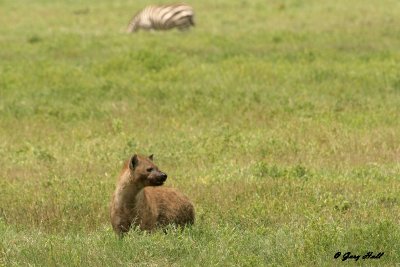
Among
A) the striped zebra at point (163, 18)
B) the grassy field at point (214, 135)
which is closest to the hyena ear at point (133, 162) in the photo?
the grassy field at point (214, 135)

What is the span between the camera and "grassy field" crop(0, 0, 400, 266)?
914 cm

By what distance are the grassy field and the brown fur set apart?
0.23 m

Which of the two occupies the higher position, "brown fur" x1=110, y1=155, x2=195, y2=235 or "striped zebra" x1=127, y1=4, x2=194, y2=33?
"striped zebra" x1=127, y1=4, x2=194, y2=33

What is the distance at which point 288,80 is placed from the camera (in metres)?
19.3

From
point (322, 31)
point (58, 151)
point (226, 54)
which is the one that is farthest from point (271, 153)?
point (322, 31)

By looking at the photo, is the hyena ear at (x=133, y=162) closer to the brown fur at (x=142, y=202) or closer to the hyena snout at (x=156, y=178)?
the brown fur at (x=142, y=202)

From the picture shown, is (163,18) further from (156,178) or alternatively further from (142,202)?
(156,178)

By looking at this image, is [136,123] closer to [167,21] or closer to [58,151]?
[58,151]

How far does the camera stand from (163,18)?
28.1 metres

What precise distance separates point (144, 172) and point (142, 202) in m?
0.33
